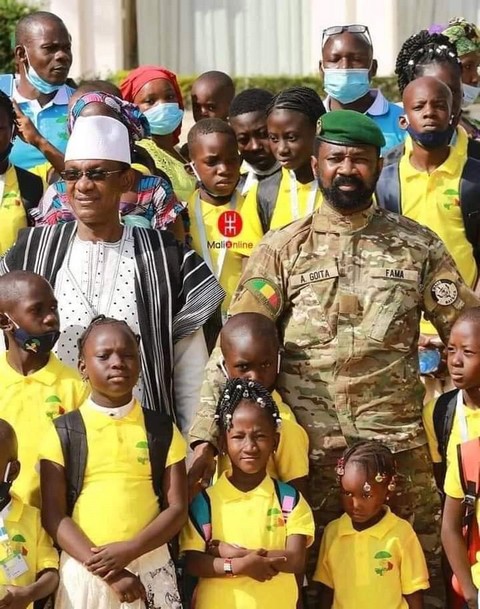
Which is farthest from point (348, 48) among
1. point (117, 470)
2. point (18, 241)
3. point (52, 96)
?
point (117, 470)

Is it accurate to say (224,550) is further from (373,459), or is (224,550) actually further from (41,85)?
(41,85)

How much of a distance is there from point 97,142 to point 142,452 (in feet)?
4.12

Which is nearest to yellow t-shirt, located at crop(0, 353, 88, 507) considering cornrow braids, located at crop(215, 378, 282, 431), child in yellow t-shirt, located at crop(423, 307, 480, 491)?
cornrow braids, located at crop(215, 378, 282, 431)

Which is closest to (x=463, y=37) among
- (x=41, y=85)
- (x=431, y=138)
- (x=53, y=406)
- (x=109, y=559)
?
(x=431, y=138)

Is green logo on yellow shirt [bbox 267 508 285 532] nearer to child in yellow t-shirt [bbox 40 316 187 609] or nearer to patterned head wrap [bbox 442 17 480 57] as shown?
child in yellow t-shirt [bbox 40 316 187 609]

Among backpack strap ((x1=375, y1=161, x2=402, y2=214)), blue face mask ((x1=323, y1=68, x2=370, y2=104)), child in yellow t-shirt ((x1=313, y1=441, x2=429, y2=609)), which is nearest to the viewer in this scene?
child in yellow t-shirt ((x1=313, y1=441, x2=429, y2=609))

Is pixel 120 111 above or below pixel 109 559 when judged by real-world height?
above

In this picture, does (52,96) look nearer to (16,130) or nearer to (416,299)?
(16,130)

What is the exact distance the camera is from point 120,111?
598 cm

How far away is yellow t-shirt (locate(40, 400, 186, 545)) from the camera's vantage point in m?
5.05

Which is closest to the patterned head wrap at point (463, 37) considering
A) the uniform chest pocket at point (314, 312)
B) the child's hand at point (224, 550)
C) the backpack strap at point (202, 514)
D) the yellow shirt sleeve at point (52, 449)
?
the uniform chest pocket at point (314, 312)

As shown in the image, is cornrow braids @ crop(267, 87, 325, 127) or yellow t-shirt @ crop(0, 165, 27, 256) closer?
yellow t-shirt @ crop(0, 165, 27, 256)

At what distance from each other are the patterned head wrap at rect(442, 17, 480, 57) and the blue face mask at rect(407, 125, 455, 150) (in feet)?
5.33

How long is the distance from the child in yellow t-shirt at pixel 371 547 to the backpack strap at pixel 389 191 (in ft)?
4.81
